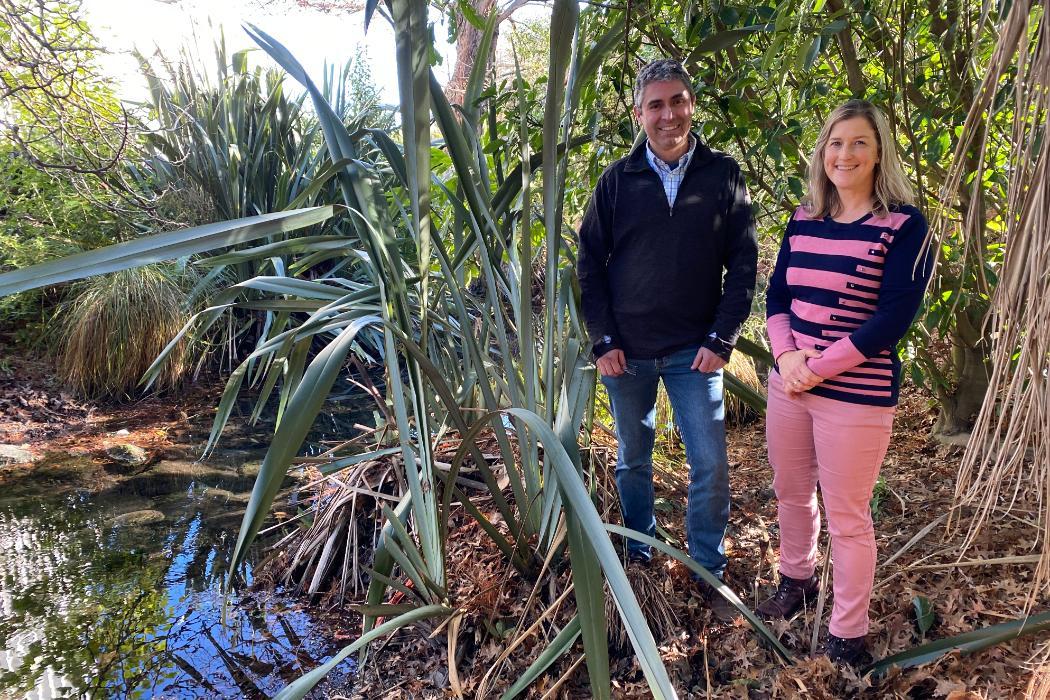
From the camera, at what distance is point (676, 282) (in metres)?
1.78

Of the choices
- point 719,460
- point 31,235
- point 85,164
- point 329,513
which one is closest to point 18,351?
point 31,235

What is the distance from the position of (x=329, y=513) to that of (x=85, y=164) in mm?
3275

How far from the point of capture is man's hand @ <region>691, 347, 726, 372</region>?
175 cm

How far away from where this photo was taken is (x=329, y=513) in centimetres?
239

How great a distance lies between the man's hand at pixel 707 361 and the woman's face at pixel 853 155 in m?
0.46

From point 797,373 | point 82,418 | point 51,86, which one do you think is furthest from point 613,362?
point 82,418

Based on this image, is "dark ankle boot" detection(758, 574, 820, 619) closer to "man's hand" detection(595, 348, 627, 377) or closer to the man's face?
"man's hand" detection(595, 348, 627, 377)

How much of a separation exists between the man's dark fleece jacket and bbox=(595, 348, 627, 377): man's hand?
2 centimetres

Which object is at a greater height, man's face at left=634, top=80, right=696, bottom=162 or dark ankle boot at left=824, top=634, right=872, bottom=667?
man's face at left=634, top=80, right=696, bottom=162

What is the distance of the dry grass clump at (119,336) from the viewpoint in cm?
444

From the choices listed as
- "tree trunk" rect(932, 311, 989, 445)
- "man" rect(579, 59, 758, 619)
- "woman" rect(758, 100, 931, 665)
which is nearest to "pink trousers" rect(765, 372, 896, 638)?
"woman" rect(758, 100, 931, 665)

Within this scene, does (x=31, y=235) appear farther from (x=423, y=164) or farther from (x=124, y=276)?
(x=423, y=164)

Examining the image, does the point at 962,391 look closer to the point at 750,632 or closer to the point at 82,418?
the point at 750,632

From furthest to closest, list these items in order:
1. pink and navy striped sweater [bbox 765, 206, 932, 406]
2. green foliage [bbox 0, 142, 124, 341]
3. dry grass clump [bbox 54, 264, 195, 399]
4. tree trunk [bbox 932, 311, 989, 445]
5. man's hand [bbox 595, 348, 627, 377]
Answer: green foliage [bbox 0, 142, 124, 341] → dry grass clump [bbox 54, 264, 195, 399] → tree trunk [bbox 932, 311, 989, 445] → man's hand [bbox 595, 348, 627, 377] → pink and navy striped sweater [bbox 765, 206, 932, 406]
